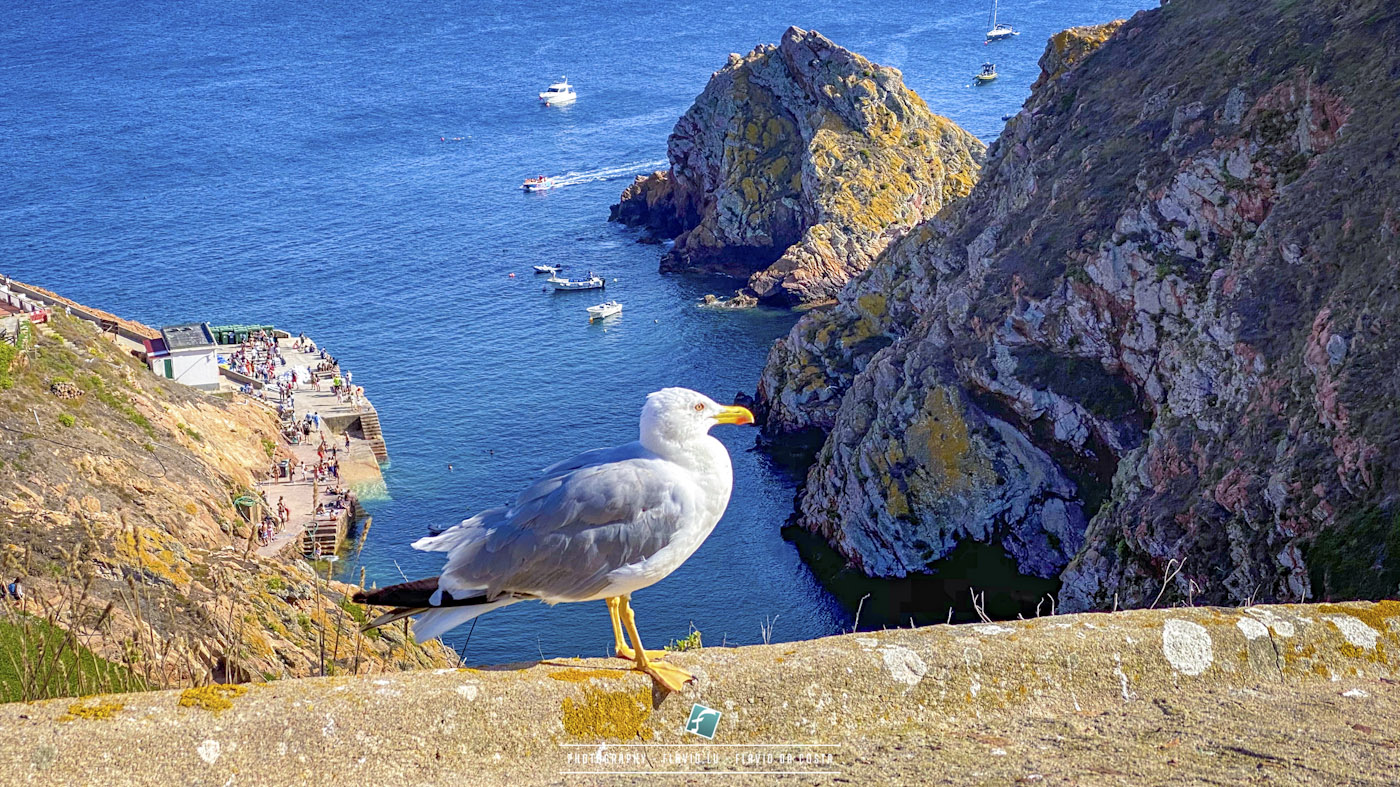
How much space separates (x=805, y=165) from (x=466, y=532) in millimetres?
124857

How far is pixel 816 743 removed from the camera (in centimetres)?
1066

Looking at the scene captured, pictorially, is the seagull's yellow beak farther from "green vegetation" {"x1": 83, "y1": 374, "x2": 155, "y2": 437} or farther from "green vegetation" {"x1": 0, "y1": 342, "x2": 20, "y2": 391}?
"green vegetation" {"x1": 83, "y1": 374, "x2": 155, "y2": 437}

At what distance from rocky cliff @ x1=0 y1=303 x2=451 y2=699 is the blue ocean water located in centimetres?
1157

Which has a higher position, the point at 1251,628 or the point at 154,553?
the point at 1251,628

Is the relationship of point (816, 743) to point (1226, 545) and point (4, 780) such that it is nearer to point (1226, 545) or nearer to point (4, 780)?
point (4, 780)

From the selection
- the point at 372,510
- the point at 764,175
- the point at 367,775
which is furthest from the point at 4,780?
the point at 764,175

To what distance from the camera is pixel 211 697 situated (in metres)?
10.2

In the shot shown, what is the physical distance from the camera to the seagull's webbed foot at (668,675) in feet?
35.0

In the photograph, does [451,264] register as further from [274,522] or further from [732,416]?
[732,416]

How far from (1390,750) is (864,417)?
219ft

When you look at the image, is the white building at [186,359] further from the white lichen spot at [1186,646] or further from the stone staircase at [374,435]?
the white lichen spot at [1186,646]

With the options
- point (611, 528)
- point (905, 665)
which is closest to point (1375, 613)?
point (905, 665)

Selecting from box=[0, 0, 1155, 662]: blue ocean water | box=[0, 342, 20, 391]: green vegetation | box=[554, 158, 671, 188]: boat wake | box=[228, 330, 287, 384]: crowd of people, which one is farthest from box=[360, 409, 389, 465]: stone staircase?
box=[554, 158, 671, 188]: boat wake

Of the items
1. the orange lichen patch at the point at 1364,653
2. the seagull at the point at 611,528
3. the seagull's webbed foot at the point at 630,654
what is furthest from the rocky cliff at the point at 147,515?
the orange lichen patch at the point at 1364,653
